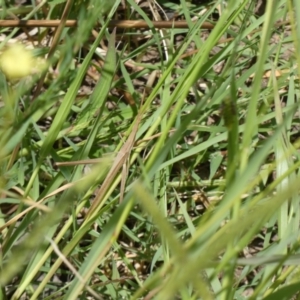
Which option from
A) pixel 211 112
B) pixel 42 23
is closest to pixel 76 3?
pixel 42 23

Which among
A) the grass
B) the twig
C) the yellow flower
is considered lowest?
the grass

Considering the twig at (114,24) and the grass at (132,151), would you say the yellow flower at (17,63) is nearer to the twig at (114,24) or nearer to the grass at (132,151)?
the grass at (132,151)

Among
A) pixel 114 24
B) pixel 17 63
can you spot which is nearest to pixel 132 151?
pixel 114 24

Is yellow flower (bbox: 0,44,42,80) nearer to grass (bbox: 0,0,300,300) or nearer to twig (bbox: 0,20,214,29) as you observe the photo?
grass (bbox: 0,0,300,300)

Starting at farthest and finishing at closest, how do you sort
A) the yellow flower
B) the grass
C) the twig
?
1. the twig
2. the grass
3. the yellow flower

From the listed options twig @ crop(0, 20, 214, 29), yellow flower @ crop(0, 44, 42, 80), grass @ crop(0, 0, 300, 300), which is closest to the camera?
yellow flower @ crop(0, 44, 42, 80)

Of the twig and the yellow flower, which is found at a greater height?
the yellow flower

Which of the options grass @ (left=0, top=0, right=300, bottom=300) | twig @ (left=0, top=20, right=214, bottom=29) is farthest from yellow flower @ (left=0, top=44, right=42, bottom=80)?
twig @ (left=0, top=20, right=214, bottom=29)

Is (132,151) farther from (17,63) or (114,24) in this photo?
(17,63)

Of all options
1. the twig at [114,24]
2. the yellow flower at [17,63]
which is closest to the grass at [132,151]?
the twig at [114,24]

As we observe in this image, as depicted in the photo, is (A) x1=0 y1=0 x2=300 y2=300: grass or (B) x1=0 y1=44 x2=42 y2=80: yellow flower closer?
(B) x1=0 y1=44 x2=42 y2=80: yellow flower

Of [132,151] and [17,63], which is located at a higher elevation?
[17,63]
